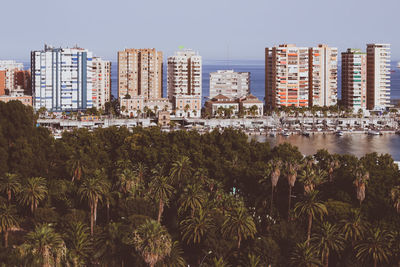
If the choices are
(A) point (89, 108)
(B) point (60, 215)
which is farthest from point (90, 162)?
(A) point (89, 108)

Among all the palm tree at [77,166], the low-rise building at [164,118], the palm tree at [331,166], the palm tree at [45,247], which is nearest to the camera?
the palm tree at [45,247]

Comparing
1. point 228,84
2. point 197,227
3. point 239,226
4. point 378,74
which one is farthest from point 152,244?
point 228,84

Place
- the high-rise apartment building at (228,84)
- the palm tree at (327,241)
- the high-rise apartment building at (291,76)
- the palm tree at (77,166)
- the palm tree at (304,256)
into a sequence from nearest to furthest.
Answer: the palm tree at (304,256) < the palm tree at (327,241) < the palm tree at (77,166) < the high-rise apartment building at (291,76) < the high-rise apartment building at (228,84)

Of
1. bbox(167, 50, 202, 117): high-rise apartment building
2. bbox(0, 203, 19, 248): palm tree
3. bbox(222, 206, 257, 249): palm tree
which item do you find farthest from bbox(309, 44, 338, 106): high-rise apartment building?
bbox(0, 203, 19, 248): palm tree

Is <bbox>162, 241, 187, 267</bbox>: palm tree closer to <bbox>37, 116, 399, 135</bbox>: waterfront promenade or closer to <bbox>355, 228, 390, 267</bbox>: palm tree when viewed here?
<bbox>355, 228, 390, 267</bbox>: palm tree

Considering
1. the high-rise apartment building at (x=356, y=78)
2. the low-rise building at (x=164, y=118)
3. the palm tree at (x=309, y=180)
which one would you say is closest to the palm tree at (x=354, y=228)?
the palm tree at (x=309, y=180)

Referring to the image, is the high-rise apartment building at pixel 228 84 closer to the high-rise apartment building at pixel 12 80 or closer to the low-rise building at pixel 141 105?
the low-rise building at pixel 141 105

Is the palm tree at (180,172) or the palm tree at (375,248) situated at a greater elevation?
the palm tree at (180,172)

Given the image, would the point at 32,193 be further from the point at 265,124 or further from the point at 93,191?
the point at 265,124
